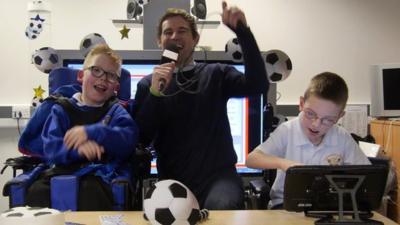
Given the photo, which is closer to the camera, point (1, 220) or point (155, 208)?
point (1, 220)

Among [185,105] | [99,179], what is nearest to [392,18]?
[185,105]

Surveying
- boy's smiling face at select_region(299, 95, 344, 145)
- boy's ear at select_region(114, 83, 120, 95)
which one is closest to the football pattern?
boy's ear at select_region(114, 83, 120, 95)

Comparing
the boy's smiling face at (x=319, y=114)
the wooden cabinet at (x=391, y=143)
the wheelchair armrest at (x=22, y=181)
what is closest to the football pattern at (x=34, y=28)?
the wheelchair armrest at (x=22, y=181)

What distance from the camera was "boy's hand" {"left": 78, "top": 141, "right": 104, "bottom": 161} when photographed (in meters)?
1.85

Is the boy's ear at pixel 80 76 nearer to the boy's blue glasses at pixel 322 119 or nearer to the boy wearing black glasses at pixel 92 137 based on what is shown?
the boy wearing black glasses at pixel 92 137

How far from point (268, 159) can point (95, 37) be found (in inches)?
52.7

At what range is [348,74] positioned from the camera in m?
4.06

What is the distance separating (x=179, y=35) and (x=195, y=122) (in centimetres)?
43

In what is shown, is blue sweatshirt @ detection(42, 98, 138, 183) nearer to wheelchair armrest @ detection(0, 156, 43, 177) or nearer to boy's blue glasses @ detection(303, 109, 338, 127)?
wheelchair armrest @ detection(0, 156, 43, 177)

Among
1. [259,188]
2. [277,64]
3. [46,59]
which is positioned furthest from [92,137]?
[277,64]

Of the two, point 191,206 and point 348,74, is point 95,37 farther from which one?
point 348,74

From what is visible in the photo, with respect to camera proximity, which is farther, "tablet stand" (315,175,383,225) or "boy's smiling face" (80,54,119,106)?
"boy's smiling face" (80,54,119,106)

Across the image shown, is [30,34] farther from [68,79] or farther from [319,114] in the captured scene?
[319,114]

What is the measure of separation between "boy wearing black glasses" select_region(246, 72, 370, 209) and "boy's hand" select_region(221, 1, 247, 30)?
390 mm
